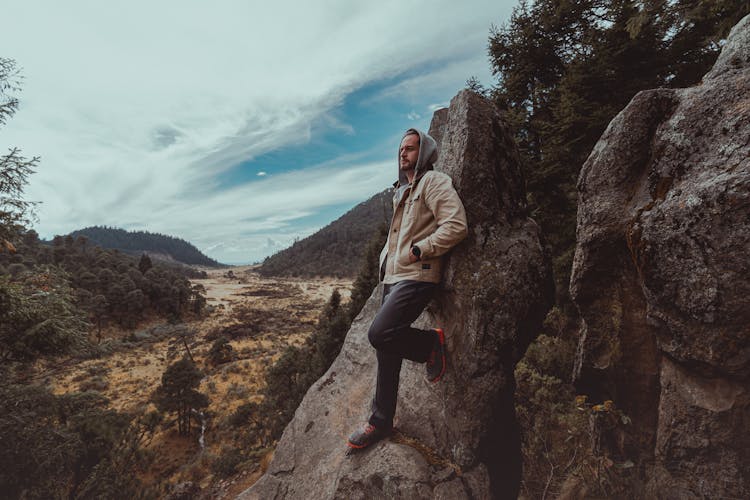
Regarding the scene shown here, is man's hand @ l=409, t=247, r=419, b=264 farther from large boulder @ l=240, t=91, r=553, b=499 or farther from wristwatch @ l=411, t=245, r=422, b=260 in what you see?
large boulder @ l=240, t=91, r=553, b=499

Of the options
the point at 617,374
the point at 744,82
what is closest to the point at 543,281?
the point at 617,374

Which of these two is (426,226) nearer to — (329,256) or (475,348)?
(475,348)

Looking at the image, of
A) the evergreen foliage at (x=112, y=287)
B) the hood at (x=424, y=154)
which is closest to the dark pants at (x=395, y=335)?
the hood at (x=424, y=154)

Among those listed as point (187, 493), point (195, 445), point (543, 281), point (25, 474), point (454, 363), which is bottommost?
point (195, 445)

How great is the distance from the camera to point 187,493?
1077 cm

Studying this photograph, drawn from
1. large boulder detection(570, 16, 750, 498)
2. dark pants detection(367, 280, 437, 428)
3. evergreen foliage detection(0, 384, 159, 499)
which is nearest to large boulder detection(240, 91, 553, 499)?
dark pants detection(367, 280, 437, 428)

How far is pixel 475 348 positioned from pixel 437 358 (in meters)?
0.58

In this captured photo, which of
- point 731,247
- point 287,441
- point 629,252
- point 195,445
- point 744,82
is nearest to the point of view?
point 731,247

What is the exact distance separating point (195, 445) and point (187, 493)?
7.51 m

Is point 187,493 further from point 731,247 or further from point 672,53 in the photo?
point 672,53

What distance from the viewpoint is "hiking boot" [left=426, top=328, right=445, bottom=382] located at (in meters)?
3.97

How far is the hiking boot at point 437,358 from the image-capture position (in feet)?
13.0

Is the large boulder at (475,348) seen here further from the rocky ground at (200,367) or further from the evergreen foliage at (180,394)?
the evergreen foliage at (180,394)

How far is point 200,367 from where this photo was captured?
30125mm
